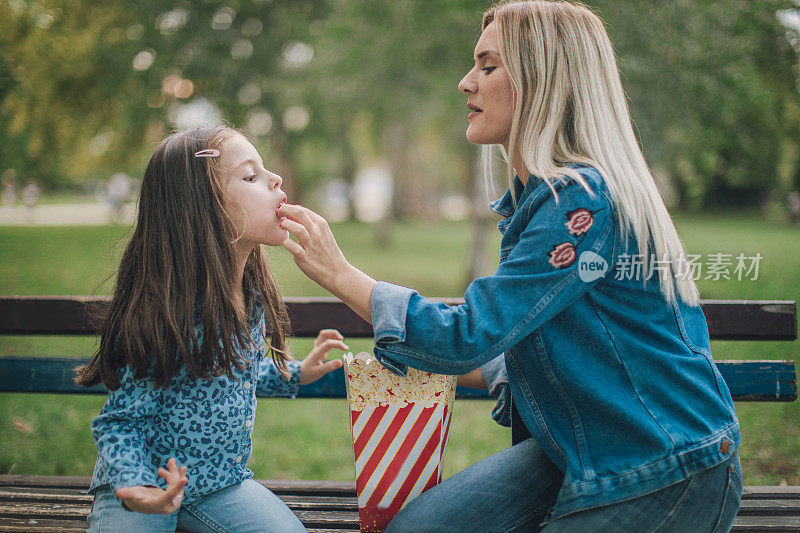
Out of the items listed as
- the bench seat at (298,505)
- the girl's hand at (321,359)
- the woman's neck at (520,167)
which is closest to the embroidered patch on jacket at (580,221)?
the woman's neck at (520,167)

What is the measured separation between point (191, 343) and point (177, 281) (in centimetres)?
19

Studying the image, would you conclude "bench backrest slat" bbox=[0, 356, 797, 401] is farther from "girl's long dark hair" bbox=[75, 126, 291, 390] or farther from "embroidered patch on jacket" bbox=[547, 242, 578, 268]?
"embroidered patch on jacket" bbox=[547, 242, 578, 268]

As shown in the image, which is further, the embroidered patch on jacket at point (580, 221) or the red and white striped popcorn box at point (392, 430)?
the red and white striped popcorn box at point (392, 430)

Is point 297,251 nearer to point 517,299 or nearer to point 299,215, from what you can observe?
point 299,215

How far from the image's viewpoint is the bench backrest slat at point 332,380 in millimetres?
2896

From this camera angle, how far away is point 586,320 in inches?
72.4

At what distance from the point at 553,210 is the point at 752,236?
2103 centimetres

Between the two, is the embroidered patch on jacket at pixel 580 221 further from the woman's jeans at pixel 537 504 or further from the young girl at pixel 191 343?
the young girl at pixel 191 343

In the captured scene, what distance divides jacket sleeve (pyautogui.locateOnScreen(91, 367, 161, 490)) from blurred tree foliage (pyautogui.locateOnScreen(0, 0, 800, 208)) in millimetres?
1094

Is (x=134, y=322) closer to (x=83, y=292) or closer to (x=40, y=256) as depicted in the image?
(x=83, y=292)

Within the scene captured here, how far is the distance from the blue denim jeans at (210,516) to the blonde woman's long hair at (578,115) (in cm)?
123

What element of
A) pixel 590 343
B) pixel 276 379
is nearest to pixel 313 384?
pixel 276 379

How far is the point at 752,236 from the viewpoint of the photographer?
20.4 metres

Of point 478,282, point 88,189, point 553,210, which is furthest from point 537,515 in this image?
point 88,189
